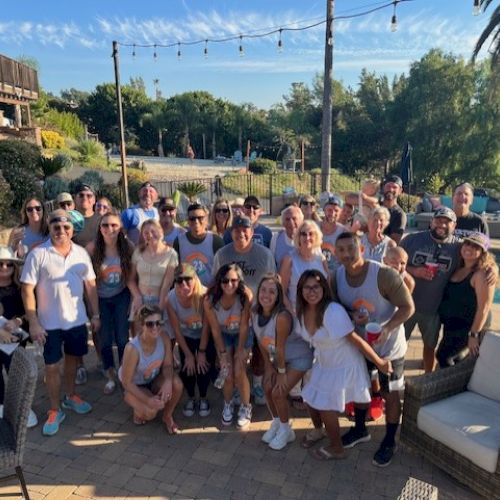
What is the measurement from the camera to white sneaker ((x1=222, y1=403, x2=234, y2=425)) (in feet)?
12.3

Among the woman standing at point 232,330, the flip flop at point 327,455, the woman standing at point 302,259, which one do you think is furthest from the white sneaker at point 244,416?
the woman standing at point 302,259

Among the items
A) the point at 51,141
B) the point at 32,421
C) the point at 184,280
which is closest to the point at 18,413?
the point at 32,421

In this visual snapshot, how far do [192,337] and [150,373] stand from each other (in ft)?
1.57

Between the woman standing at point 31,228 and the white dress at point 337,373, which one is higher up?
the woman standing at point 31,228

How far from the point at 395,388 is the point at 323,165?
750 centimetres

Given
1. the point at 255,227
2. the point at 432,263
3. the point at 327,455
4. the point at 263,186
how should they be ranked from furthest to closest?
1. the point at 263,186
2. the point at 255,227
3. the point at 432,263
4. the point at 327,455

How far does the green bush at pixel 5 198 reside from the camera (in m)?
9.60

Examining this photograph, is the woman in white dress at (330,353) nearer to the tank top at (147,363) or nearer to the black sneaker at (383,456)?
the black sneaker at (383,456)

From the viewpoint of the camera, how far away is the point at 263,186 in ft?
69.0

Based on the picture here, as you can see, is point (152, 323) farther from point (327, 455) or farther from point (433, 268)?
point (433, 268)

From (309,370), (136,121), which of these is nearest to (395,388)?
(309,370)

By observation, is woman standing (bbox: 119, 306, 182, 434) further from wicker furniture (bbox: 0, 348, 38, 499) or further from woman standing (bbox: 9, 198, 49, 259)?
woman standing (bbox: 9, 198, 49, 259)

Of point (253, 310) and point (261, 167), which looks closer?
point (253, 310)

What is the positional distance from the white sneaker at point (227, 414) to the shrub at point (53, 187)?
10518 mm
